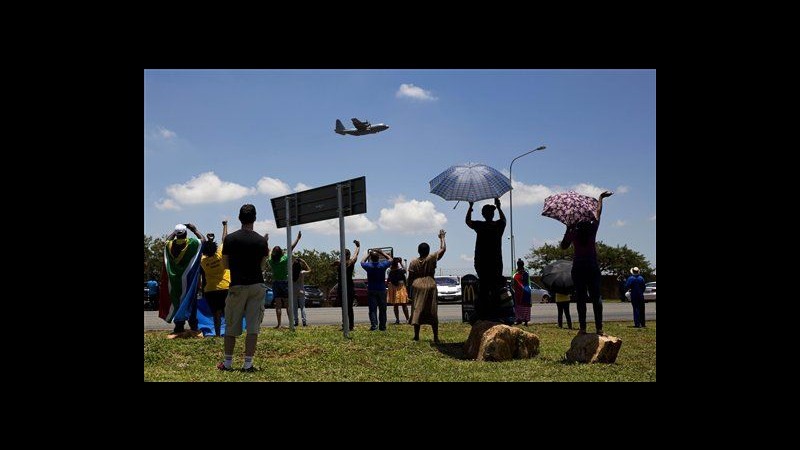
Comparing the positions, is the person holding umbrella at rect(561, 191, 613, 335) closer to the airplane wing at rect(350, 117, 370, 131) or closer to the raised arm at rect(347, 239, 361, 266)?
the raised arm at rect(347, 239, 361, 266)

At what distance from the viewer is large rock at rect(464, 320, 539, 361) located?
9.09 metres

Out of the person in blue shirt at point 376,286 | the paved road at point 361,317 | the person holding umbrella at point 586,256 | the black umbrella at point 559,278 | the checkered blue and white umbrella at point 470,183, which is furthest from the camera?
the paved road at point 361,317

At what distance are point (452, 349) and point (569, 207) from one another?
2.91 m

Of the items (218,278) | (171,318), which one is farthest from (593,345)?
(171,318)

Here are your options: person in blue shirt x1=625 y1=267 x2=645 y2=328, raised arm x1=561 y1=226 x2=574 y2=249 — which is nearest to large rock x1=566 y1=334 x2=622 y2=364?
raised arm x1=561 y1=226 x2=574 y2=249

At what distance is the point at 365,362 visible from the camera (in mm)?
8820

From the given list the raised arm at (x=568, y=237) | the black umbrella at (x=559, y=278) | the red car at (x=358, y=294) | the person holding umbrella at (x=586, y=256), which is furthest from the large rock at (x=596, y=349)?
the red car at (x=358, y=294)

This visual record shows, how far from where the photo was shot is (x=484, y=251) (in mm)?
9766

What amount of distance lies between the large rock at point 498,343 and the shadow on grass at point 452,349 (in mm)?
165

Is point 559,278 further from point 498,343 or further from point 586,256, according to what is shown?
point 586,256

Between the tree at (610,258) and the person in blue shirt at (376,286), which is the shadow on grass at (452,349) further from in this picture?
the tree at (610,258)

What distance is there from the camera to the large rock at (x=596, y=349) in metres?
8.62
